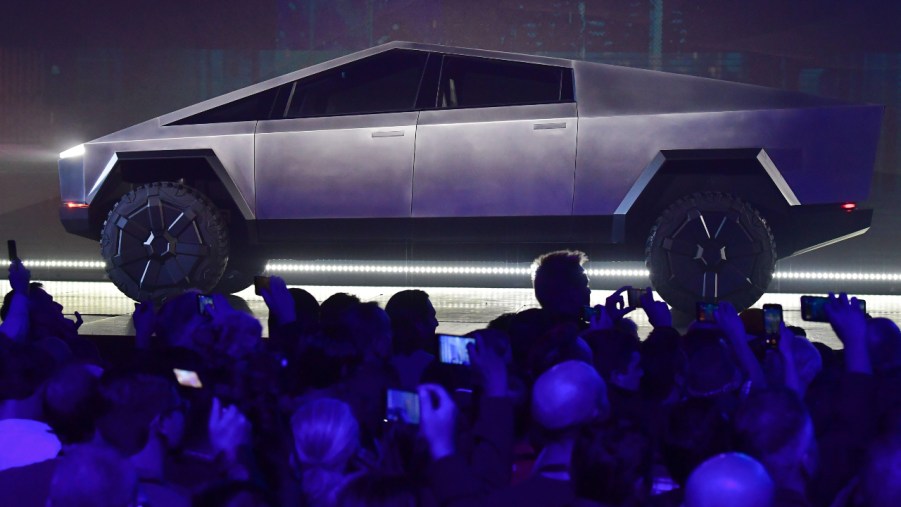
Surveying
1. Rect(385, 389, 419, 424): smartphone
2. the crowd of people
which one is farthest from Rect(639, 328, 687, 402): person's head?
Rect(385, 389, 419, 424): smartphone

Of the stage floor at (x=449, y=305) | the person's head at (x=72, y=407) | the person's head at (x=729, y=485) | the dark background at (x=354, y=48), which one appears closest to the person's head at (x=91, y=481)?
the person's head at (x=72, y=407)

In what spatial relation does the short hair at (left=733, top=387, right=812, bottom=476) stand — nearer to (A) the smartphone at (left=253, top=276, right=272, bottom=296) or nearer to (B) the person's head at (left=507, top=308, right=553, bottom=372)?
(B) the person's head at (left=507, top=308, right=553, bottom=372)

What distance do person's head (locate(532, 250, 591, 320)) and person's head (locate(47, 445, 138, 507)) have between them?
1.74 m

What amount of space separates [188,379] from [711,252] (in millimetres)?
3206

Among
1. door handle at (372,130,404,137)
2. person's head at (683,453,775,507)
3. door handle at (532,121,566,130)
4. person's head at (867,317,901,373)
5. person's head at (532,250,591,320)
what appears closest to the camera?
person's head at (683,453,775,507)

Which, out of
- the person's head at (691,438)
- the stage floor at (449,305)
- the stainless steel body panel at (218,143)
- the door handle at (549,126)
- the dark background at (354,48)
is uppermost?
the dark background at (354,48)

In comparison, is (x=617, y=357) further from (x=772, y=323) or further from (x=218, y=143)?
(x=218, y=143)

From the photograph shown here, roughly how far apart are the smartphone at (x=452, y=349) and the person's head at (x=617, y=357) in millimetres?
342

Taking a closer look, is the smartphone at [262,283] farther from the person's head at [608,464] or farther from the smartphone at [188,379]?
the person's head at [608,464]

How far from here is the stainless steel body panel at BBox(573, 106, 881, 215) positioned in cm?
471

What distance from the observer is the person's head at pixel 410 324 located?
2.87m

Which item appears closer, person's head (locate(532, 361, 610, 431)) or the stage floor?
person's head (locate(532, 361, 610, 431))

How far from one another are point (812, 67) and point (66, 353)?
6.76m

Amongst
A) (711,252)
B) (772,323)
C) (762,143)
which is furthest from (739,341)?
(762,143)
